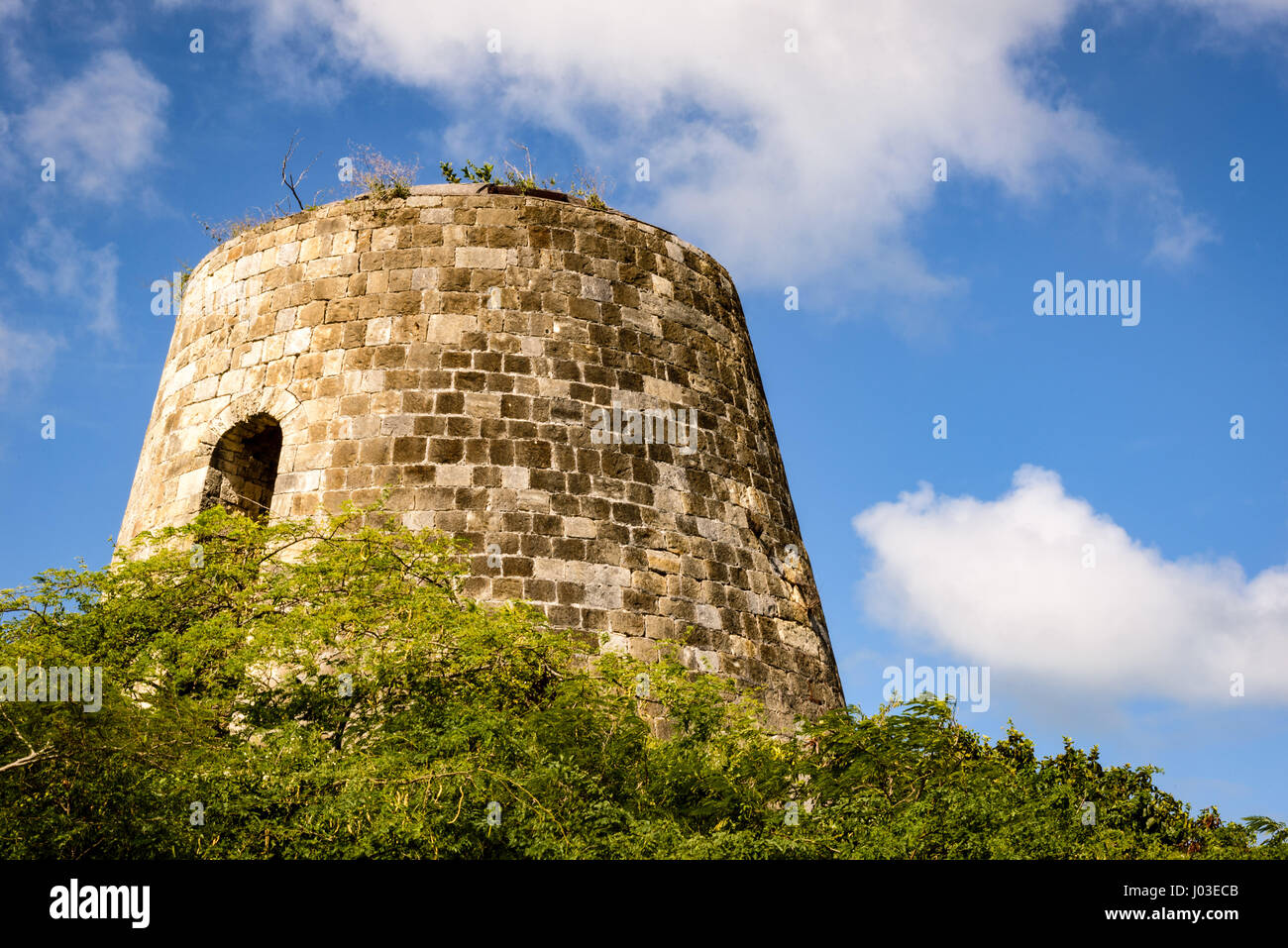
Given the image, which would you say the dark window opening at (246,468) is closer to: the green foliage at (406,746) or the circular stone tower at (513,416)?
the circular stone tower at (513,416)

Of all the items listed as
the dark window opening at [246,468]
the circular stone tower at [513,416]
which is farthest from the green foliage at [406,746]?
the dark window opening at [246,468]

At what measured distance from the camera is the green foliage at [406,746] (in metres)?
5.78

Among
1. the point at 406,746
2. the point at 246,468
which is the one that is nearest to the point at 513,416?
the point at 246,468

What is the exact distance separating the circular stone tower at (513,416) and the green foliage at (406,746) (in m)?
0.60

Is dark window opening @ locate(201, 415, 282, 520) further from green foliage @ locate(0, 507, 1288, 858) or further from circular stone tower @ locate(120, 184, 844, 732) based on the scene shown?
green foliage @ locate(0, 507, 1288, 858)

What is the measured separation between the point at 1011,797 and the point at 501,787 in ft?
10.0

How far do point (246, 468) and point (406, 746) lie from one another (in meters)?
5.19

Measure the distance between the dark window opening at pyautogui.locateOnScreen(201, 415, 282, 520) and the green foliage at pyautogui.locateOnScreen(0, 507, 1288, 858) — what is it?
90 cm

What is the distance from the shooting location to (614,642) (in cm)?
968

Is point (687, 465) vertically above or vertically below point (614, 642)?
above

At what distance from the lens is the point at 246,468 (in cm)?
1106
